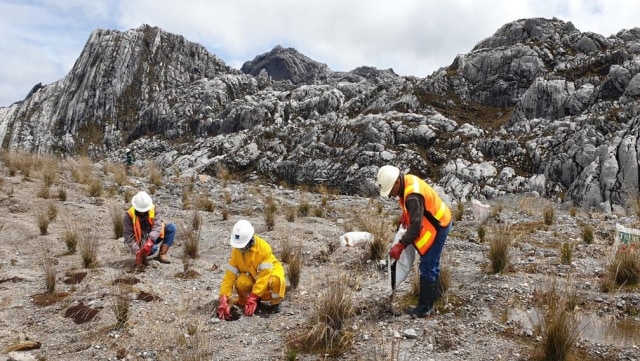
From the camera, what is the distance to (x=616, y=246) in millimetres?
8164

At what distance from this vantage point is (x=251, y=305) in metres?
6.63

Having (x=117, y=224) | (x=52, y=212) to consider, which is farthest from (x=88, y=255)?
(x=52, y=212)

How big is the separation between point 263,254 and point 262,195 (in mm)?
12643

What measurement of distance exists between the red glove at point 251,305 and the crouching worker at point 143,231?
10.8ft

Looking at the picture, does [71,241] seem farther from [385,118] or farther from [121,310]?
[385,118]

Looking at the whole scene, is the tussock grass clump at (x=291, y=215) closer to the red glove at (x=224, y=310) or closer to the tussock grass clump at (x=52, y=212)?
the tussock grass clump at (x=52, y=212)

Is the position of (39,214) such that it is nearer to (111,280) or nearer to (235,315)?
(111,280)

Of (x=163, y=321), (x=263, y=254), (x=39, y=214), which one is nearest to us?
(x=163, y=321)

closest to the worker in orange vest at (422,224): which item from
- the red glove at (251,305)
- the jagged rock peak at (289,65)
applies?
the red glove at (251,305)

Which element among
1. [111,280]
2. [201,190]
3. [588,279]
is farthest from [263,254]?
[201,190]

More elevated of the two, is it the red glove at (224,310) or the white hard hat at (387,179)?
the white hard hat at (387,179)

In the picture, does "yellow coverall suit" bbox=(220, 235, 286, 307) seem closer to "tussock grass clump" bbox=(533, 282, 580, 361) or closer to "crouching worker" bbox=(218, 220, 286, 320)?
"crouching worker" bbox=(218, 220, 286, 320)

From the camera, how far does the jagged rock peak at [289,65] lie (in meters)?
169

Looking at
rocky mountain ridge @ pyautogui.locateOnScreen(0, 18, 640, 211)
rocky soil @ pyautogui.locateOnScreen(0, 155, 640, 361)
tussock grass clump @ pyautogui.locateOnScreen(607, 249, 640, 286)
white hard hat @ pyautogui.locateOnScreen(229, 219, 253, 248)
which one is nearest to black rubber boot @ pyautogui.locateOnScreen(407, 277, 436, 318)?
rocky soil @ pyautogui.locateOnScreen(0, 155, 640, 361)
